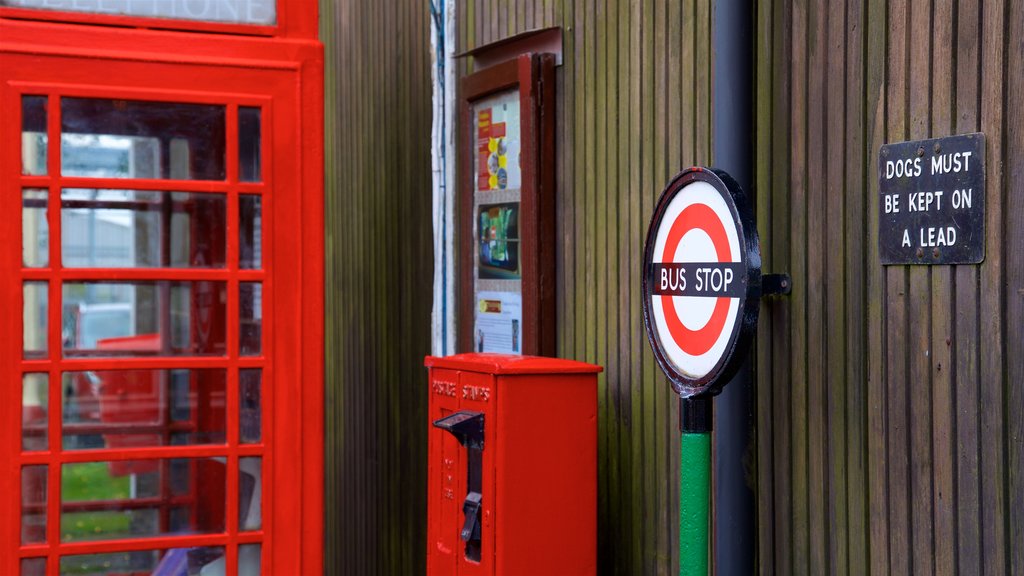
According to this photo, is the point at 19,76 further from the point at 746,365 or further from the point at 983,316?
the point at 983,316

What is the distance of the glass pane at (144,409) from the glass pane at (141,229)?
41 cm

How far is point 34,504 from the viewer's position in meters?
4.53

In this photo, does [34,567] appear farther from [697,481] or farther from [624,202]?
[697,481]

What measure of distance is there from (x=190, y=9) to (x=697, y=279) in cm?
261

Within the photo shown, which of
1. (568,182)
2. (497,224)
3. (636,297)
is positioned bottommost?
(636,297)

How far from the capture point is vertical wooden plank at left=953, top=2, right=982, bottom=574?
8.00 ft

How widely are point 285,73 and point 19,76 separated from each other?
917 mm

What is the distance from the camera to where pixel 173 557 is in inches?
187

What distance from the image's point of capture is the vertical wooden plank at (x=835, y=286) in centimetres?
282

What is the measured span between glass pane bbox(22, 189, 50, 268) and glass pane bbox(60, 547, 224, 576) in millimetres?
1101

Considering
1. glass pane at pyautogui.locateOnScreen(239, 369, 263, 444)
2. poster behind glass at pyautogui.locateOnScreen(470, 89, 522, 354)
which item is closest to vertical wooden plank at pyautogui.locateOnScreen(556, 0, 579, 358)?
poster behind glass at pyautogui.locateOnScreen(470, 89, 522, 354)

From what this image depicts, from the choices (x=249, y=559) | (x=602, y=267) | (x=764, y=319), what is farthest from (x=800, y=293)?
(x=249, y=559)

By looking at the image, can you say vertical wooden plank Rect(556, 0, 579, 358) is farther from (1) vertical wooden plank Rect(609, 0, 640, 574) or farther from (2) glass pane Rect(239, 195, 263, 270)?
(2) glass pane Rect(239, 195, 263, 270)

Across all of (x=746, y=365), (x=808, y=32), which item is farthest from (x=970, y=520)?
(x=808, y=32)
